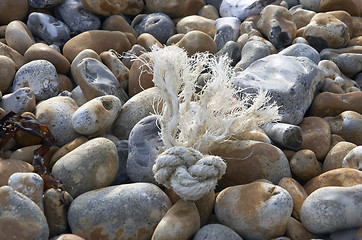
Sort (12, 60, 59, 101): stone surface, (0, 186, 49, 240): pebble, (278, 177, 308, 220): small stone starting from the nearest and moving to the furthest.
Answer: (0, 186, 49, 240): pebble, (278, 177, 308, 220): small stone, (12, 60, 59, 101): stone surface

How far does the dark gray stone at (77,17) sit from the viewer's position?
6223mm

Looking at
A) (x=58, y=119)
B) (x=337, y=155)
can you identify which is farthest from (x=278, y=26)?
(x=58, y=119)

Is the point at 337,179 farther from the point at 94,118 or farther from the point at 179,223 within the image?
the point at 94,118

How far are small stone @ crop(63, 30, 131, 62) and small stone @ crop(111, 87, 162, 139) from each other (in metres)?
1.44

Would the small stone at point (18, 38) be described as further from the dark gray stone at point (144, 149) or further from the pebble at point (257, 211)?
the pebble at point (257, 211)

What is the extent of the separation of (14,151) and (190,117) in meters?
1.60

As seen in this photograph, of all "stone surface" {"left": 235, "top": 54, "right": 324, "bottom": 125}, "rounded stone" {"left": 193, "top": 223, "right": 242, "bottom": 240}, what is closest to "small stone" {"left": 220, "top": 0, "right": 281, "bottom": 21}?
"stone surface" {"left": 235, "top": 54, "right": 324, "bottom": 125}

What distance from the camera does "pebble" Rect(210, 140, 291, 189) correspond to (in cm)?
381

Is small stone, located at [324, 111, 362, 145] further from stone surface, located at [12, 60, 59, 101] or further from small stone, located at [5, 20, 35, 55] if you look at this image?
small stone, located at [5, 20, 35, 55]

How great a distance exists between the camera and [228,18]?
6516 mm

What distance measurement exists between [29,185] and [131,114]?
1.31 m

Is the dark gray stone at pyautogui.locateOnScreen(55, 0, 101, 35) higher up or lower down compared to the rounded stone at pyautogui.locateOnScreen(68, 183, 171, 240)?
higher up

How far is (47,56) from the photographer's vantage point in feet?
17.4

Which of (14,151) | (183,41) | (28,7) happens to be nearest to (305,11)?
(183,41)
